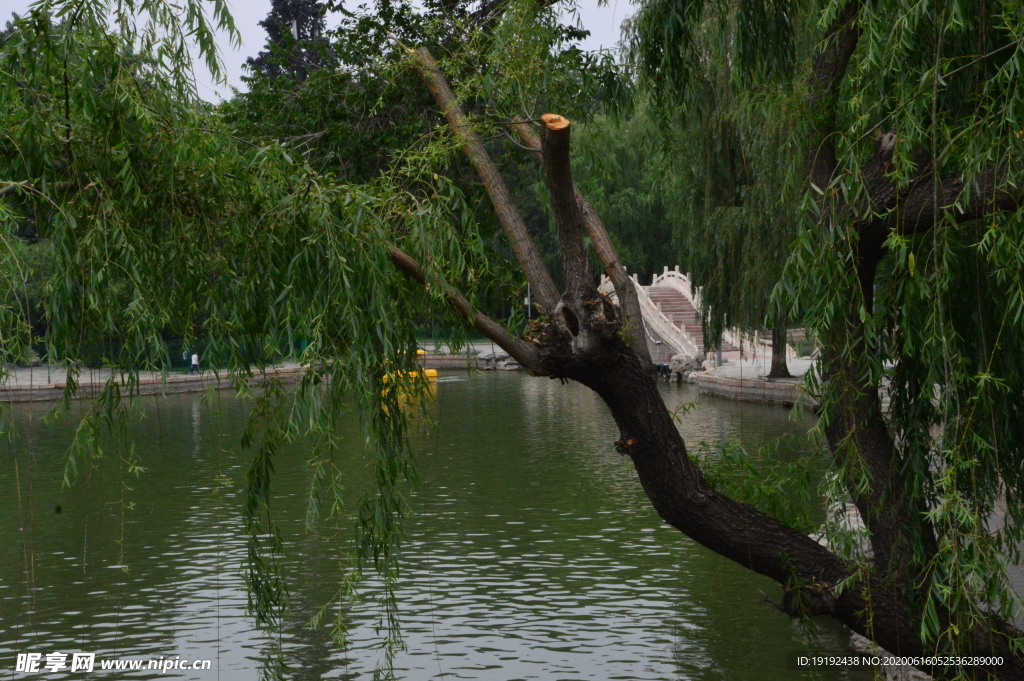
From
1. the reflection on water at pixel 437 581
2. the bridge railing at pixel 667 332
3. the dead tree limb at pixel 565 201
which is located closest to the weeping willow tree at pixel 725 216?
the reflection on water at pixel 437 581

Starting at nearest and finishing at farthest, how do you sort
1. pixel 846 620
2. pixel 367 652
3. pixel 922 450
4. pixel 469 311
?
pixel 922 450
pixel 469 311
pixel 846 620
pixel 367 652

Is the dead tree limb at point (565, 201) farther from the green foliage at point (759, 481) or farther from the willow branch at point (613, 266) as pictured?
the green foliage at point (759, 481)

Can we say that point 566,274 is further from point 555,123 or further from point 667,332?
point 667,332

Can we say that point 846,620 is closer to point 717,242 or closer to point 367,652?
point 367,652

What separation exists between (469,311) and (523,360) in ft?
1.20

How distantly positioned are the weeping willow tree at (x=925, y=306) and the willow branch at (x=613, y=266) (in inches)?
40.7

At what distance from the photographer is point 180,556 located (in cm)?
1212

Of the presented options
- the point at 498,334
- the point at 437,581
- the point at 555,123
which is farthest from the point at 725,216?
the point at 555,123

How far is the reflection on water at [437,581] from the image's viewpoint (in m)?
8.73

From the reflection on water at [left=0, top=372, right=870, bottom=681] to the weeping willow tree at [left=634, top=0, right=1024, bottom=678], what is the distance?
244 cm

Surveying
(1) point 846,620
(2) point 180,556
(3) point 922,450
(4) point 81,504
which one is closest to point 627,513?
(2) point 180,556

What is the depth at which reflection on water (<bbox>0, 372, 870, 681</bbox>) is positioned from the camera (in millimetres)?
8734

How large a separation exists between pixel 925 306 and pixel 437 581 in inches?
291

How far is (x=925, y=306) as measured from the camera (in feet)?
15.3
